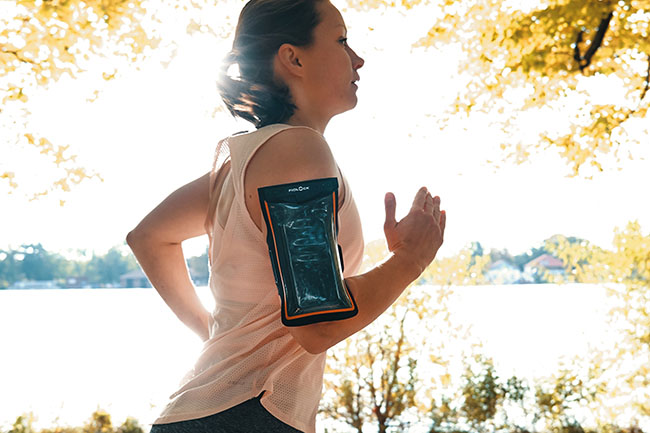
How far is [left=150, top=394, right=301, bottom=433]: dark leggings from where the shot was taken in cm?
75

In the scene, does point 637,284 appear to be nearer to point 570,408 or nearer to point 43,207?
point 570,408

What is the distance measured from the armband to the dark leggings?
16 centimetres

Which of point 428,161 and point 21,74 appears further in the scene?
point 428,161

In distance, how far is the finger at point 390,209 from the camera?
0.82 metres

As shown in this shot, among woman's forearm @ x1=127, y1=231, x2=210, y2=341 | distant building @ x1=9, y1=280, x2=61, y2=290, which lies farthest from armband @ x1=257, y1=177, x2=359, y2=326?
distant building @ x1=9, y1=280, x2=61, y2=290

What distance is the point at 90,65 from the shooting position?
3777 millimetres

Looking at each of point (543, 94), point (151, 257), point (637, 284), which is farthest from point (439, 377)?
point (151, 257)

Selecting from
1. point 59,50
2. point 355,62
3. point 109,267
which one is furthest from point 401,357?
point 109,267

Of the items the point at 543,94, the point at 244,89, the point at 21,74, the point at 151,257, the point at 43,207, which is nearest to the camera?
the point at 244,89

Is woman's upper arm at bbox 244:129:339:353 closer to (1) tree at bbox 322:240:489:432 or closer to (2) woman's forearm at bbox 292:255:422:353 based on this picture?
(2) woman's forearm at bbox 292:255:422:353

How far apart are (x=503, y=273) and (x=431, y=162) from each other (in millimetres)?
1155

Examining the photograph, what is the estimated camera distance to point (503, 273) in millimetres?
5289

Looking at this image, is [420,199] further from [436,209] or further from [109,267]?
[109,267]

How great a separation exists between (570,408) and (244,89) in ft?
15.0
